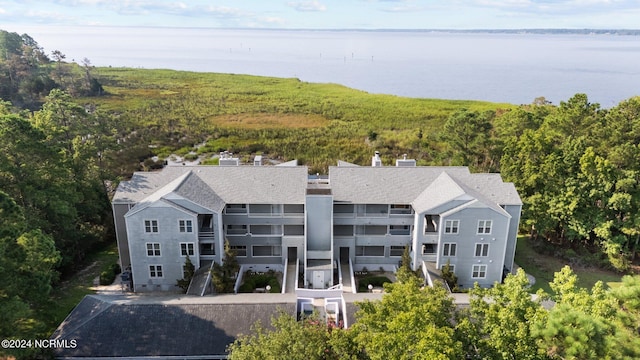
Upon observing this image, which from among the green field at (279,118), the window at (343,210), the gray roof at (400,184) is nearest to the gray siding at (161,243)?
the window at (343,210)

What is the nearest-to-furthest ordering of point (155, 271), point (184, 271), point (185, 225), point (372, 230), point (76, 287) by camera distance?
point (185, 225) → point (184, 271) → point (155, 271) → point (76, 287) → point (372, 230)

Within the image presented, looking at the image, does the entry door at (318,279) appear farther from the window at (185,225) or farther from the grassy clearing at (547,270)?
the grassy clearing at (547,270)

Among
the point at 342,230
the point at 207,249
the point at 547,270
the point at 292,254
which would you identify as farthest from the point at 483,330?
the point at 547,270

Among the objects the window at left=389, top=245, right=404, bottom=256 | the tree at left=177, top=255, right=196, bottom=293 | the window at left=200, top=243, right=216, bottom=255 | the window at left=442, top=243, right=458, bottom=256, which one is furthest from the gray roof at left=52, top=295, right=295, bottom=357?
the window at left=442, top=243, right=458, bottom=256

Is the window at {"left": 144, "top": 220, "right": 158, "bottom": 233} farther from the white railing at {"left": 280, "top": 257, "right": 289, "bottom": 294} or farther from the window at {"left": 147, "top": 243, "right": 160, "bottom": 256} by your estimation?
the white railing at {"left": 280, "top": 257, "right": 289, "bottom": 294}

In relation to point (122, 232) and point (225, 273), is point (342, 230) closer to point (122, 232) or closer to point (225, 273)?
point (225, 273)

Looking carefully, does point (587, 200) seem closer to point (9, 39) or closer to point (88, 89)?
point (88, 89)
